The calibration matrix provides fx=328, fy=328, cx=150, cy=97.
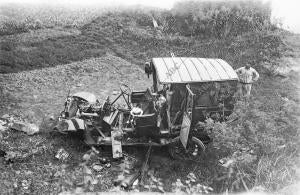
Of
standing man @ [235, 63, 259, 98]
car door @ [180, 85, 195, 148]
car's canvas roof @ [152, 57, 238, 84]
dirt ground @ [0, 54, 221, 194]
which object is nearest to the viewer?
dirt ground @ [0, 54, 221, 194]

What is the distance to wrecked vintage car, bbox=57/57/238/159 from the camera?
25.5ft

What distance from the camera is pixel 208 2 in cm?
1822

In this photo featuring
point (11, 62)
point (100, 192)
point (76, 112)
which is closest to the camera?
point (100, 192)

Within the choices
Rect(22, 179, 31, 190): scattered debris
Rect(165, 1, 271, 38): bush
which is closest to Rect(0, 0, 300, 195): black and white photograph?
Rect(22, 179, 31, 190): scattered debris

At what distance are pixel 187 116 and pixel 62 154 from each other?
9.94 ft

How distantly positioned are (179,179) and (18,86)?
20.0 feet

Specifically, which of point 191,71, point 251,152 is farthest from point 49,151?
point 251,152

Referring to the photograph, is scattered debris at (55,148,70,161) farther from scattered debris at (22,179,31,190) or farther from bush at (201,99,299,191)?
bush at (201,99,299,191)

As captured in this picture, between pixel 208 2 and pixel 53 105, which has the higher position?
pixel 208 2

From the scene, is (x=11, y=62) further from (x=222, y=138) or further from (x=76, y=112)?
(x=222, y=138)

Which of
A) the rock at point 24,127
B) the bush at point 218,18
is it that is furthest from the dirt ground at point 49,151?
the bush at point 218,18

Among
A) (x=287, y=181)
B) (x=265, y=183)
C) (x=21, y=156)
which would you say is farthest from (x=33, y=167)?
(x=287, y=181)

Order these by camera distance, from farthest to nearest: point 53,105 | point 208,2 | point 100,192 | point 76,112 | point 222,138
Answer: point 208,2 < point 53,105 < point 76,112 < point 222,138 < point 100,192

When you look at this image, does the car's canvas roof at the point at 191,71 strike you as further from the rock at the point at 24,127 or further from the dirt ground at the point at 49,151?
the rock at the point at 24,127
